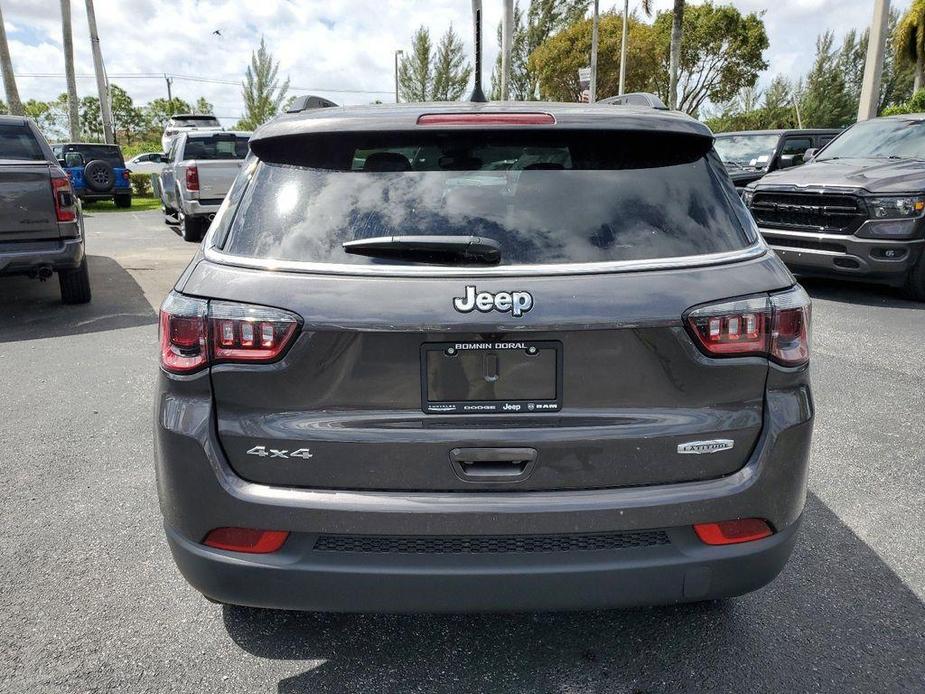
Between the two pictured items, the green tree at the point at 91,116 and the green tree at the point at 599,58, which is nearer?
the green tree at the point at 599,58

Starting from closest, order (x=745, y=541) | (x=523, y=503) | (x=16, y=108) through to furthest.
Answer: (x=523, y=503), (x=745, y=541), (x=16, y=108)

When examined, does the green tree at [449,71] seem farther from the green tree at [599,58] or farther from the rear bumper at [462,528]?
the rear bumper at [462,528]

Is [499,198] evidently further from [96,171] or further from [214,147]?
[96,171]

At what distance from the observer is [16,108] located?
23062mm

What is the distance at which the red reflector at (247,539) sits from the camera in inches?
79.3

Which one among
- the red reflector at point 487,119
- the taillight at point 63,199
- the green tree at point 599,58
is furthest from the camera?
the green tree at point 599,58

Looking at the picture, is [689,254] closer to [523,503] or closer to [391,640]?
[523,503]

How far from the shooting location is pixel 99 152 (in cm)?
2248

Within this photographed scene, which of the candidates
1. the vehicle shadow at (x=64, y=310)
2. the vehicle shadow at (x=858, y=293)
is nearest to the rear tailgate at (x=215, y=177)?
the vehicle shadow at (x=64, y=310)

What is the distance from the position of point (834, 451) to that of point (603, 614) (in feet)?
7.29

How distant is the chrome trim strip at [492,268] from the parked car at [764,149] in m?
A: 11.3

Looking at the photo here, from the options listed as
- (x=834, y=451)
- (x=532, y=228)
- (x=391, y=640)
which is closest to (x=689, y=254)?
(x=532, y=228)

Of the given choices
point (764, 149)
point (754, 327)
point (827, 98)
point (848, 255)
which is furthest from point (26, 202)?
point (827, 98)

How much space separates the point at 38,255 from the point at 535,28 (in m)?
43.1
